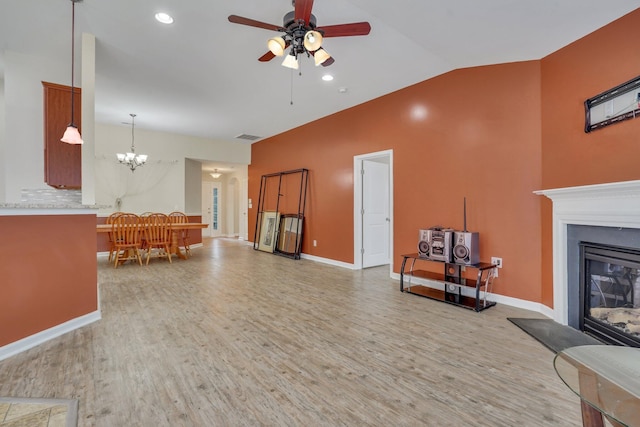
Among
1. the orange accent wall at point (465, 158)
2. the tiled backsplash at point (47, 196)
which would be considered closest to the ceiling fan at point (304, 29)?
the orange accent wall at point (465, 158)

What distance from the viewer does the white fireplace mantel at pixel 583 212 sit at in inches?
81.4

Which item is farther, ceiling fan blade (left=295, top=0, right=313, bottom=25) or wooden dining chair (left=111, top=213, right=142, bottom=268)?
wooden dining chair (left=111, top=213, right=142, bottom=268)

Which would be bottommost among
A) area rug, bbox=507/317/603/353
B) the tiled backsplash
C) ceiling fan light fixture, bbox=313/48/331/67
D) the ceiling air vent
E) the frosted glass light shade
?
area rug, bbox=507/317/603/353

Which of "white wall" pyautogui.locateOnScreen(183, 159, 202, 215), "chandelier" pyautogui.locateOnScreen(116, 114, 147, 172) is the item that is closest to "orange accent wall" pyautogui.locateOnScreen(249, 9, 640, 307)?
"chandelier" pyautogui.locateOnScreen(116, 114, 147, 172)

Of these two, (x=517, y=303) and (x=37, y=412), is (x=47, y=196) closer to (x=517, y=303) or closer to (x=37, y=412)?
(x=37, y=412)

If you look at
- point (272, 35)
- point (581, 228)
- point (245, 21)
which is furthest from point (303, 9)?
point (581, 228)

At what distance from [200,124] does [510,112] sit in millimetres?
5756

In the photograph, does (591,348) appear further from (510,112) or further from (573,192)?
A: (510,112)

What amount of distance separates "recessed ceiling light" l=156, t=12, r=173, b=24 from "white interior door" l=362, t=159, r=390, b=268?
339 cm

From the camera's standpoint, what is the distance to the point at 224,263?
572 cm

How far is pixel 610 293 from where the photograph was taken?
2357 mm

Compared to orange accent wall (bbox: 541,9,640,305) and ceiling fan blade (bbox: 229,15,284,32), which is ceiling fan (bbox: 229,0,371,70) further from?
orange accent wall (bbox: 541,9,640,305)

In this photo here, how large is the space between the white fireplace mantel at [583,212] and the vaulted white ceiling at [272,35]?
54.6 inches

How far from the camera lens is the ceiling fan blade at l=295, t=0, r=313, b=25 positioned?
2.18 meters
